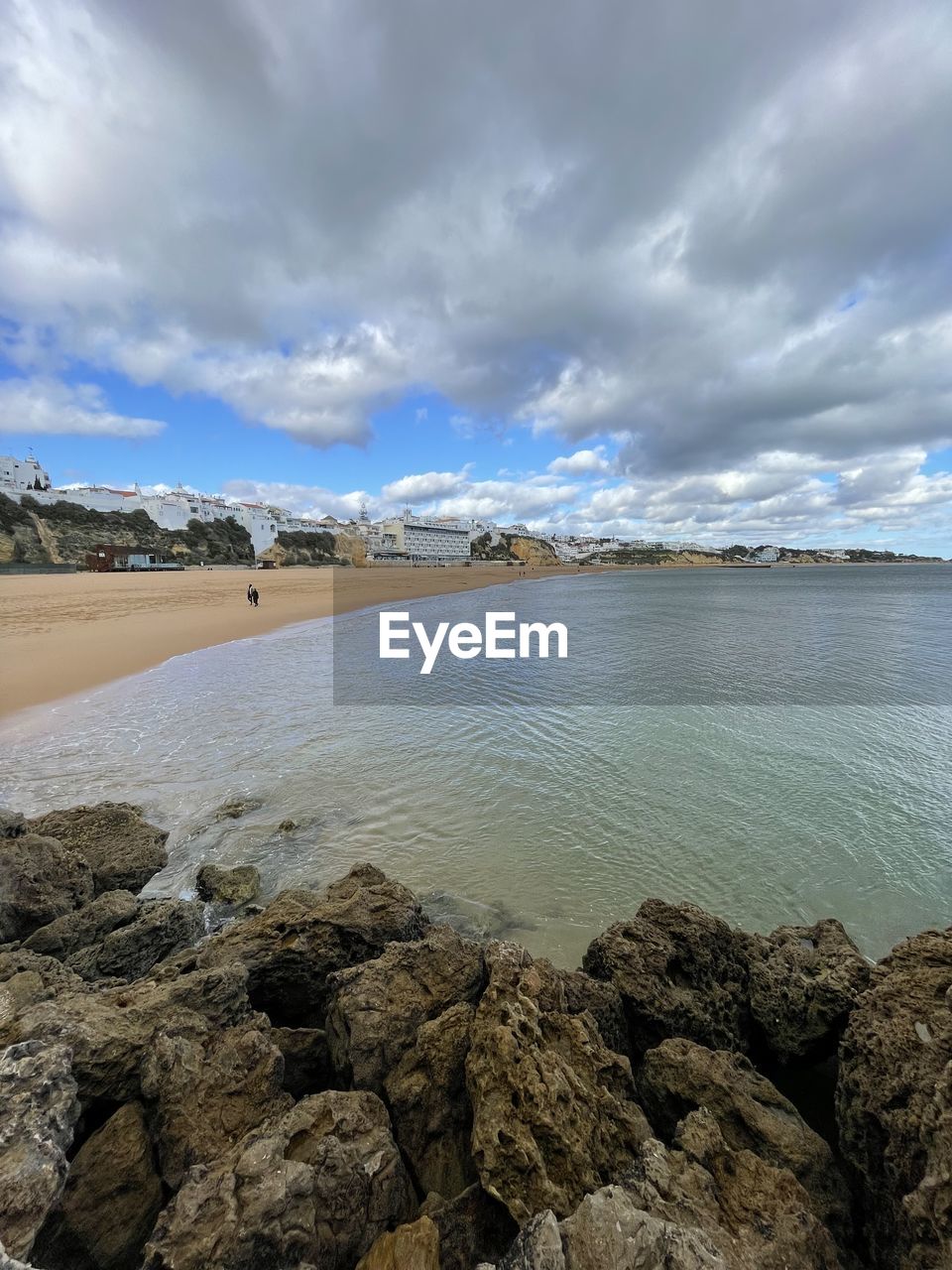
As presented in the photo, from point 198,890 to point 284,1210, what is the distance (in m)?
4.44

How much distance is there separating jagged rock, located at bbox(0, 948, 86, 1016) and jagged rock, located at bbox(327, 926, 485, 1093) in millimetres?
1731

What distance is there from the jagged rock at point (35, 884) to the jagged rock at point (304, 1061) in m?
2.83

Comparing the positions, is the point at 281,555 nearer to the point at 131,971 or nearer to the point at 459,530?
the point at 459,530

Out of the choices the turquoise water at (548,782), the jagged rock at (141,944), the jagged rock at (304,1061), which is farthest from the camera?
the turquoise water at (548,782)

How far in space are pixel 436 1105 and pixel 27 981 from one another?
2707mm

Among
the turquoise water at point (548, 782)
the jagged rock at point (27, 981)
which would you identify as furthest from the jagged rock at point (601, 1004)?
the jagged rock at point (27, 981)

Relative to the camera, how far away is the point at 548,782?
8578 millimetres

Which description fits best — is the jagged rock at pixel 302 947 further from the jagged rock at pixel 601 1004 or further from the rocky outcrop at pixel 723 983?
the rocky outcrop at pixel 723 983

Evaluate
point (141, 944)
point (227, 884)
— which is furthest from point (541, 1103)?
point (227, 884)

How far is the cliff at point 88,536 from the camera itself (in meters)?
57.4

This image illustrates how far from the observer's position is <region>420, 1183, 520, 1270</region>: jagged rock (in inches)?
85.7

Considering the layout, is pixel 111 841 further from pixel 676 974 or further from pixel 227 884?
pixel 676 974

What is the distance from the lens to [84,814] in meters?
6.25

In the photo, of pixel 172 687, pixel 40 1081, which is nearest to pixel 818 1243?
pixel 40 1081
